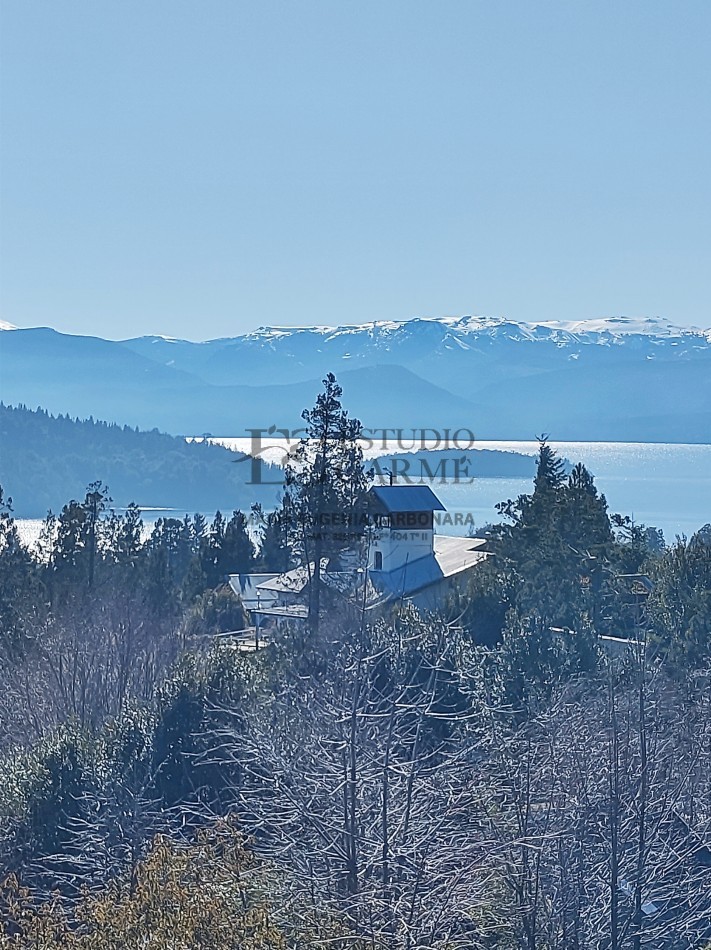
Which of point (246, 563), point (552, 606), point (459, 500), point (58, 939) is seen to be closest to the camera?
point (58, 939)

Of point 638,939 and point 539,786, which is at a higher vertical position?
point 539,786

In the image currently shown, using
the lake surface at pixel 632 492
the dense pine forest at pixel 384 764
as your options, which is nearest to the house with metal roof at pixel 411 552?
the dense pine forest at pixel 384 764

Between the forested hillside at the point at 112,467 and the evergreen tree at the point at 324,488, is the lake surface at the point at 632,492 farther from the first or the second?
the evergreen tree at the point at 324,488

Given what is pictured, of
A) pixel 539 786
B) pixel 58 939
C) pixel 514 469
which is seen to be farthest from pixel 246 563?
pixel 514 469

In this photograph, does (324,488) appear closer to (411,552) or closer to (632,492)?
(411,552)

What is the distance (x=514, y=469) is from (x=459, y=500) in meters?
16.3

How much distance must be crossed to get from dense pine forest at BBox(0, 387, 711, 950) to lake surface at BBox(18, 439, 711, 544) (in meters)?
14.4

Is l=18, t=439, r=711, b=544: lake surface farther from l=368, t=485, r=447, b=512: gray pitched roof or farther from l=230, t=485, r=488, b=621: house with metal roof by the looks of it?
l=368, t=485, r=447, b=512: gray pitched roof

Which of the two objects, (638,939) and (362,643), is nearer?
(638,939)

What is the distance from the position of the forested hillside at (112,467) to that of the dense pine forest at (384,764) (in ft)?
275

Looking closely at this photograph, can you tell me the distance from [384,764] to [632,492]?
8658 centimetres

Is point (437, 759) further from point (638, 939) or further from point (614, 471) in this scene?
point (614, 471)

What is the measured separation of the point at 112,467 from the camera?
130 m

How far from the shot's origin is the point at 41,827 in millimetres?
14133
